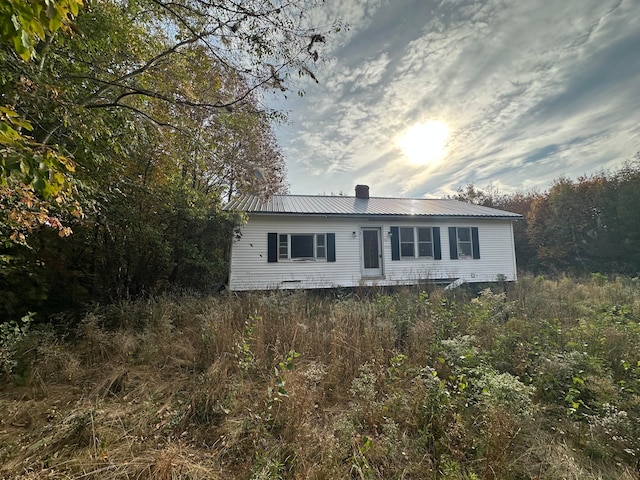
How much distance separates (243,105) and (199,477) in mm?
5910

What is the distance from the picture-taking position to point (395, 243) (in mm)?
11359

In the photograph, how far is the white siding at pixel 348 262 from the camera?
10.1m

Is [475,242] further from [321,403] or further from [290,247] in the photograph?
[321,403]

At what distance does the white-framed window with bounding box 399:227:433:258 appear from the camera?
37.9ft

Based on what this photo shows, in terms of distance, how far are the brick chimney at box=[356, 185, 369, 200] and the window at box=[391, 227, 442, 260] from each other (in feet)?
11.2

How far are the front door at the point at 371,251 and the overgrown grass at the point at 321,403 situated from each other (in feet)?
21.2

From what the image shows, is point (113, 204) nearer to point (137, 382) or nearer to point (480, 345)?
point (137, 382)

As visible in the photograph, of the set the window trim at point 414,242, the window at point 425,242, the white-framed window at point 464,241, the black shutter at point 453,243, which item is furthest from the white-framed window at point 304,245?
the white-framed window at point 464,241

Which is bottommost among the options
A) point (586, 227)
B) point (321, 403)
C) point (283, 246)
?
point (321, 403)

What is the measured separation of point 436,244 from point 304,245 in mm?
5747

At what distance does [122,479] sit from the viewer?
1994 mm

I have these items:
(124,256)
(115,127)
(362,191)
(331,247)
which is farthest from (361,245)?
(115,127)

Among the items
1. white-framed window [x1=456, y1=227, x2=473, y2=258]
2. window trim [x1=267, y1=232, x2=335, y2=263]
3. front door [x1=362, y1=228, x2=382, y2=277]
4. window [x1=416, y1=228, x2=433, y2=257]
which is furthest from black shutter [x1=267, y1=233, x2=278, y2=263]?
white-framed window [x1=456, y1=227, x2=473, y2=258]

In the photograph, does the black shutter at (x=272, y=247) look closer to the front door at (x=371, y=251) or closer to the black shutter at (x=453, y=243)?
the front door at (x=371, y=251)
